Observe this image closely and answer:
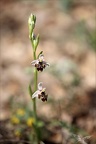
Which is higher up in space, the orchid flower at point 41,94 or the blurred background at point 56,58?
the blurred background at point 56,58

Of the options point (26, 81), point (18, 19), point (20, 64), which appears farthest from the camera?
point (18, 19)

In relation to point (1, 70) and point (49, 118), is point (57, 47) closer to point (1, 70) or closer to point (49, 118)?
point (1, 70)

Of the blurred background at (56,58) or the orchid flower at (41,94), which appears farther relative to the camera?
the blurred background at (56,58)

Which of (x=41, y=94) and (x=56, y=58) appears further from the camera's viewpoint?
(x=56, y=58)

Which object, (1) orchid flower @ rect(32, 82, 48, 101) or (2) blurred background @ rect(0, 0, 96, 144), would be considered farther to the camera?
(2) blurred background @ rect(0, 0, 96, 144)

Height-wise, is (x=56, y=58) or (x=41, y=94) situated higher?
(x=56, y=58)

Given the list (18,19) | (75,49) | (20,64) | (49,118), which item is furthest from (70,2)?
(49,118)

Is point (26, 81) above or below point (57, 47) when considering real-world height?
below

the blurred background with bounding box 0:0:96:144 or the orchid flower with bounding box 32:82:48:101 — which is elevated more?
the blurred background with bounding box 0:0:96:144
